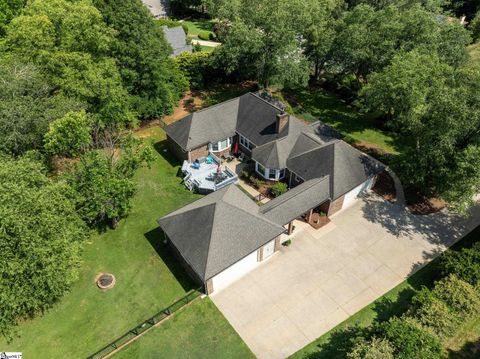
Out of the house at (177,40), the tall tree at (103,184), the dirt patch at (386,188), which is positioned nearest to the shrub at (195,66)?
the house at (177,40)

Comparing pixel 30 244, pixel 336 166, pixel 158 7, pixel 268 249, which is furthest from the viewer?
pixel 158 7

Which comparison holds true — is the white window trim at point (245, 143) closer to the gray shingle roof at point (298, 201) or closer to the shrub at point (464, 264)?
the gray shingle roof at point (298, 201)

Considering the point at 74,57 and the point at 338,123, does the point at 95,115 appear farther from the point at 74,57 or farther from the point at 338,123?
the point at 338,123

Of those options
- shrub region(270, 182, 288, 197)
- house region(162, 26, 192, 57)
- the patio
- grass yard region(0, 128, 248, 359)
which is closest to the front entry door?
grass yard region(0, 128, 248, 359)

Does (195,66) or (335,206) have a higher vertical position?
(195,66)

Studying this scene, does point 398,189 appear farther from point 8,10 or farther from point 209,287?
point 8,10

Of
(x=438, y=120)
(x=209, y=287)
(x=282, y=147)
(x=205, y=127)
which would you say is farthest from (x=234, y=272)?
(x=438, y=120)

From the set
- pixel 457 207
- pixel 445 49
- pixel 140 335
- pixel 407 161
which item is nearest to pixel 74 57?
pixel 140 335
